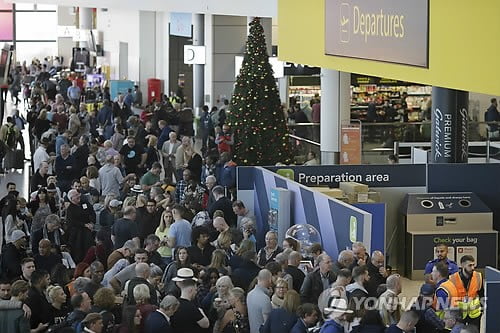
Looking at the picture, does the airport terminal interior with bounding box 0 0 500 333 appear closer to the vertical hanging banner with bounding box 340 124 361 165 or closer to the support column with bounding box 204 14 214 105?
the vertical hanging banner with bounding box 340 124 361 165

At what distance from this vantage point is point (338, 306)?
9.93 metres

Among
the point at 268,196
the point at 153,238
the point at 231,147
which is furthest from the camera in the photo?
the point at 231,147

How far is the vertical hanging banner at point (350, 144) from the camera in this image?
19922 millimetres

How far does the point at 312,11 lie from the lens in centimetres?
1625

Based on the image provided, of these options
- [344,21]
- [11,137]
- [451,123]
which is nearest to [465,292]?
[344,21]

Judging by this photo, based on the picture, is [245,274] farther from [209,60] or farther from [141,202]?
[209,60]

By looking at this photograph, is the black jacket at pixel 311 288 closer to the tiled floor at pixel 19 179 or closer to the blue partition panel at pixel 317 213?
the blue partition panel at pixel 317 213

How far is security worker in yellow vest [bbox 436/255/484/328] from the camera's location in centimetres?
1069

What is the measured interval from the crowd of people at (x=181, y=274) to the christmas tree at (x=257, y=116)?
2.85 m

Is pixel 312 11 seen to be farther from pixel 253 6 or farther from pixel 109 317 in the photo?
pixel 109 317

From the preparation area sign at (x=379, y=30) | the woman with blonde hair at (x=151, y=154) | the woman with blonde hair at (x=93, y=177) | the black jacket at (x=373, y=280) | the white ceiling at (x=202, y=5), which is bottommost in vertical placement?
the black jacket at (x=373, y=280)

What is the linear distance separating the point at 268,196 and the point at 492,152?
24.7 ft

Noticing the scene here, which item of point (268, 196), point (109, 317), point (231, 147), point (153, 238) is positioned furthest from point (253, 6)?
point (109, 317)

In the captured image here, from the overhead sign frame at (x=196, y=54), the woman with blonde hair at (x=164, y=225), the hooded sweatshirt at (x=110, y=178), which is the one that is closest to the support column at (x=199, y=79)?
the overhead sign frame at (x=196, y=54)
